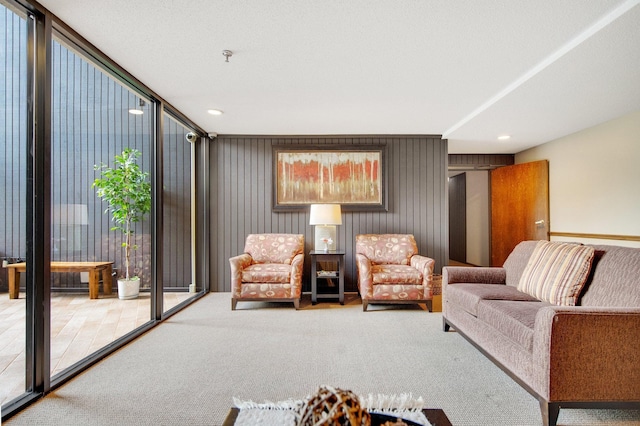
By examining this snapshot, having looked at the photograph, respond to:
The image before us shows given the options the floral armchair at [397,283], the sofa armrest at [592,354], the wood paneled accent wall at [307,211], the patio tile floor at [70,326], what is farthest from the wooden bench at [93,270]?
the sofa armrest at [592,354]

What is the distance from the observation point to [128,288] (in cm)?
403

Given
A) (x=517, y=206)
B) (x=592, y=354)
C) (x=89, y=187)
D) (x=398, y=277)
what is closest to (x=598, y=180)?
(x=517, y=206)

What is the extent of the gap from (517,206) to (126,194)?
5920 millimetres

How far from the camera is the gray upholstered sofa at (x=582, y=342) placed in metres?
1.51

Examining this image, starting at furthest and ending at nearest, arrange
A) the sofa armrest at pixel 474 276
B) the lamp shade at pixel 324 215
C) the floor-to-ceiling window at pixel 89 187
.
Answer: the lamp shade at pixel 324 215, the floor-to-ceiling window at pixel 89 187, the sofa armrest at pixel 474 276

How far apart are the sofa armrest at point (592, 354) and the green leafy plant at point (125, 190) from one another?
436 centimetres

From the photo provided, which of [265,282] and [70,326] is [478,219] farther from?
[70,326]

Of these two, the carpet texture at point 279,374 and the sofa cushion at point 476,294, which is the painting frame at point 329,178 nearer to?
the carpet texture at point 279,374

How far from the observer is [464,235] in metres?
7.07

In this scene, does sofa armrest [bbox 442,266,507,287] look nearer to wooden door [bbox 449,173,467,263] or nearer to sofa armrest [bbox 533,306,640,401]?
sofa armrest [bbox 533,306,640,401]

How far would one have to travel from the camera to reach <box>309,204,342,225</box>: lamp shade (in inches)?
154

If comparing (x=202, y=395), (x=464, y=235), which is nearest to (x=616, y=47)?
(x=202, y=395)

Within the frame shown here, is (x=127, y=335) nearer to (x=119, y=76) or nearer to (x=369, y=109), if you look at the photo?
(x=119, y=76)

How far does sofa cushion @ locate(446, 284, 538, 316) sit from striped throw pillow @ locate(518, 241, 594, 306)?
0.11 metres
